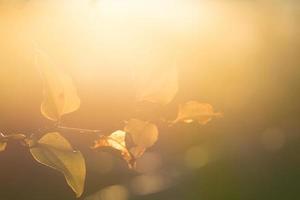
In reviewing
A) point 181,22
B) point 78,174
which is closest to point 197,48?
point 181,22

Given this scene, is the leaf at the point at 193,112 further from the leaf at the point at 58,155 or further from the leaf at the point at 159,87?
the leaf at the point at 58,155

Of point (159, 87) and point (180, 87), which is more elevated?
point (159, 87)

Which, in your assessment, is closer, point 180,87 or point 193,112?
point 193,112

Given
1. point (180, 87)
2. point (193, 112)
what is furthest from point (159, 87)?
point (180, 87)

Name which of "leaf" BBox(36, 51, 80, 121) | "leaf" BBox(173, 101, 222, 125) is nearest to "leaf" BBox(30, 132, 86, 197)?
"leaf" BBox(36, 51, 80, 121)

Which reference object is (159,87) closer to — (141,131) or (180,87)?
(141,131)

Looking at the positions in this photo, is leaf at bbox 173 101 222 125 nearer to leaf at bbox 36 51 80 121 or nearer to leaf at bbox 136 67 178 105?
leaf at bbox 136 67 178 105

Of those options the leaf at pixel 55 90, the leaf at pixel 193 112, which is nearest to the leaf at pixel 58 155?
the leaf at pixel 55 90
